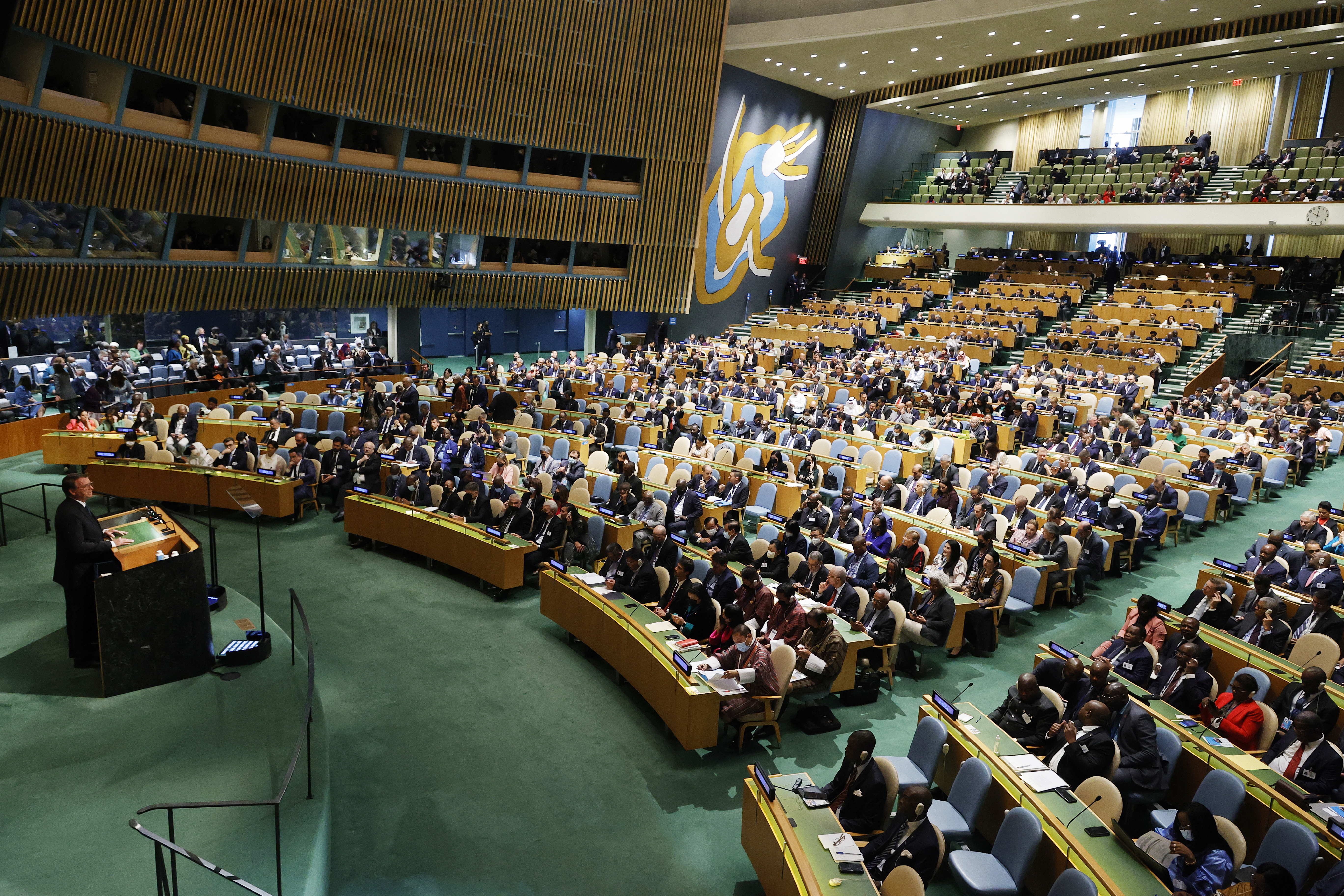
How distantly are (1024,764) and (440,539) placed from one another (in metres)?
6.88

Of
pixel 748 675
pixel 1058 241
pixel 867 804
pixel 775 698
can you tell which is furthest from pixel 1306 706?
pixel 1058 241

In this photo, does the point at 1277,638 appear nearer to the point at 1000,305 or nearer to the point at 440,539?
the point at 440,539

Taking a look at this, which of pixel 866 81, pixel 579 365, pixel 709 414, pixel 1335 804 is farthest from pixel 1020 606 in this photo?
pixel 866 81

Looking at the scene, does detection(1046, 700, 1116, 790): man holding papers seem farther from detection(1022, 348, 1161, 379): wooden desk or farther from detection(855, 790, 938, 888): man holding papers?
detection(1022, 348, 1161, 379): wooden desk

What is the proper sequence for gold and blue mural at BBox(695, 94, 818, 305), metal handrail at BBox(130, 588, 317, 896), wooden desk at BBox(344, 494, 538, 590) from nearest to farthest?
metal handrail at BBox(130, 588, 317, 896) → wooden desk at BBox(344, 494, 538, 590) → gold and blue mural at BBox(695, 94, 818, 305)

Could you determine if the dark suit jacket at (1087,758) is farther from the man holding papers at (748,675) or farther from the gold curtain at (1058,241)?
the gold curtain at (1058,241)

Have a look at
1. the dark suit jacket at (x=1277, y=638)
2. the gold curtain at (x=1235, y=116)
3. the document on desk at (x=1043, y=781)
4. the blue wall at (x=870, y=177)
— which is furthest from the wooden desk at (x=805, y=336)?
the document on desk at (x=1043, y=781)

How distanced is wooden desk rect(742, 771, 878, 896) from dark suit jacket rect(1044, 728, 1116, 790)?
64.0 inches

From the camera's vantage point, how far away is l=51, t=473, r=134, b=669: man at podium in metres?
6.07

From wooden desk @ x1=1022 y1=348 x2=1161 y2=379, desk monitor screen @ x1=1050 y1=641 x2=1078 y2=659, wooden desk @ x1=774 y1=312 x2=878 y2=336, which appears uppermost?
wooden desk @ x1=774 y1=312 x2=878 y2=336

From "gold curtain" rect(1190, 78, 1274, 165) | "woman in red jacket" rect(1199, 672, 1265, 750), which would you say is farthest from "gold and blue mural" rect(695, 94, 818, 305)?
"woman in red jacket" rect(1199, 672, 1265, 750)

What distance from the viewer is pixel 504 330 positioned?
92.0ft

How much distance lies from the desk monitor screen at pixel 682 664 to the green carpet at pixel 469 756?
64 centimetres

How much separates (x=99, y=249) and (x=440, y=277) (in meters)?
6.68
